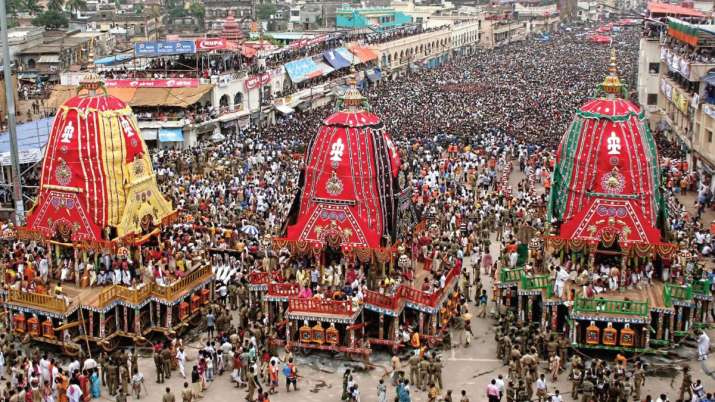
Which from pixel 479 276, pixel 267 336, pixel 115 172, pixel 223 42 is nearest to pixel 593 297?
pixel 479 276

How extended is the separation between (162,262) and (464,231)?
12.3 metres

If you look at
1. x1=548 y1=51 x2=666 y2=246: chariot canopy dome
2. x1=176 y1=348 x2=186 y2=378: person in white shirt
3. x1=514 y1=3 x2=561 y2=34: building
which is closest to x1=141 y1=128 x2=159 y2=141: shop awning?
x1=176 y1=348 x2=186 y2=378: person in white shirt

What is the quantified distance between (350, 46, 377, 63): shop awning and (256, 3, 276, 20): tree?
45.7m

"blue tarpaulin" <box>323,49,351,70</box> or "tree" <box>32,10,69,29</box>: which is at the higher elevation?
"tree" <box>32,10,69,29</box>

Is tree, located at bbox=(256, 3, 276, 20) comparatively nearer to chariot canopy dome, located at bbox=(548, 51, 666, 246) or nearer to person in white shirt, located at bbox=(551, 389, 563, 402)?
chariot canopy dome, located at bbox=(548, 51, 666, 246)

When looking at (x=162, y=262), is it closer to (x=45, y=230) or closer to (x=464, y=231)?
(x=45, y=230)

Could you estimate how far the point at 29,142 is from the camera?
40812mm

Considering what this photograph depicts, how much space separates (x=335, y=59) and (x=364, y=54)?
24.3ft

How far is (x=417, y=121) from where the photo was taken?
55.9 metres

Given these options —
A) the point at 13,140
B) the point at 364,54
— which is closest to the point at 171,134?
the point at 13,140

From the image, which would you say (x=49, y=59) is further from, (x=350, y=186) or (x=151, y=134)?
(x=350, y=186)

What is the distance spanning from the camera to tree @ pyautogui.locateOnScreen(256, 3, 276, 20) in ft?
410

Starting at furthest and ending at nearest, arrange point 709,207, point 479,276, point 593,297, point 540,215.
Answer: point 709,207
point 540,215
point 479,276
point 593,297

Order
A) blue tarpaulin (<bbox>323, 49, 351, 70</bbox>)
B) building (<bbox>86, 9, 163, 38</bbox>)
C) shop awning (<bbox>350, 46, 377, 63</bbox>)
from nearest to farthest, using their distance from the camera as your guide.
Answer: blue tarpaulin (<bbox>323, 49, 351, 70</bbox>)
shop awning (<bbox>350, 46, 377, 63</bbox>)
building (<bbox>86, 9, 163, 38</bbox>)
